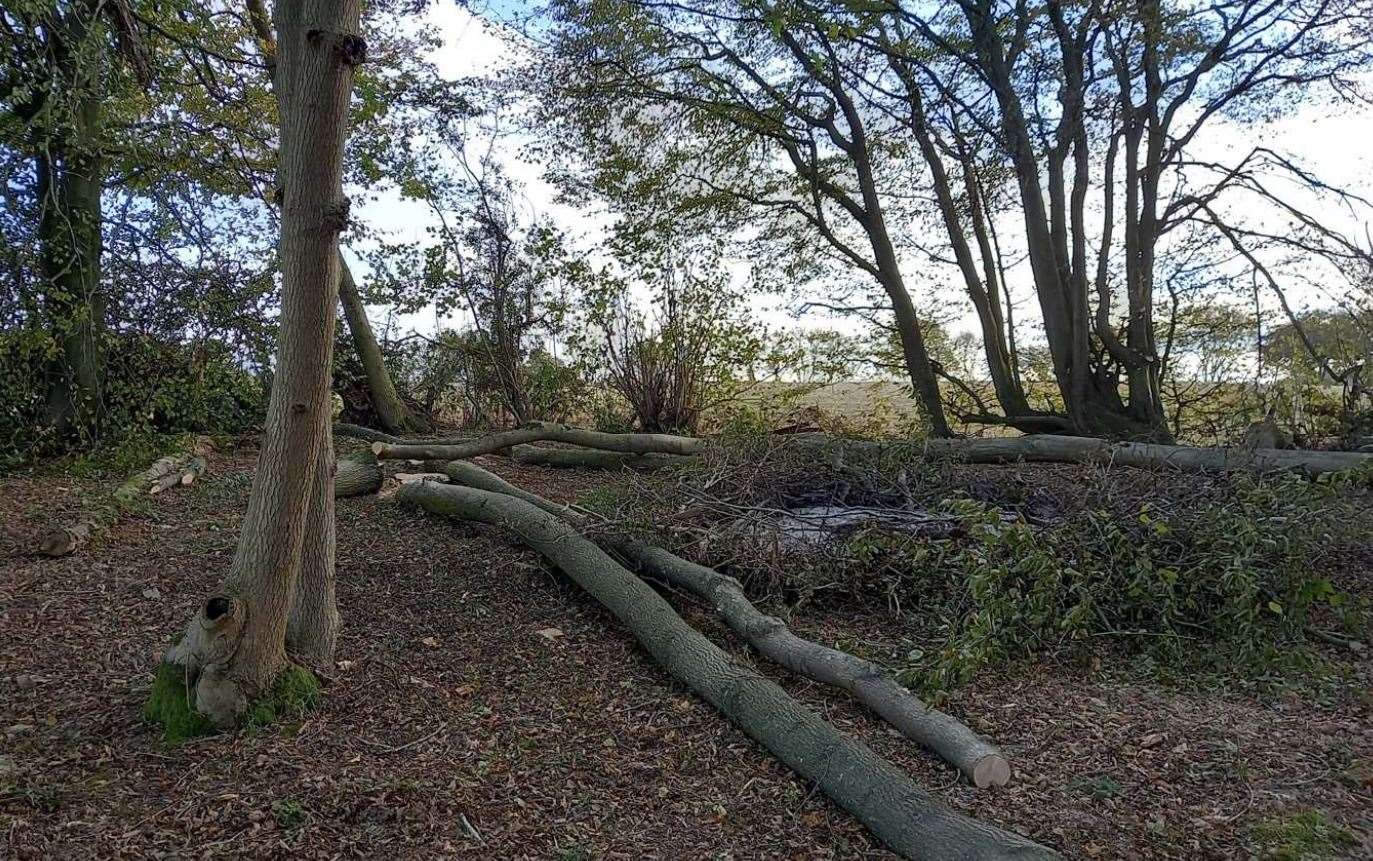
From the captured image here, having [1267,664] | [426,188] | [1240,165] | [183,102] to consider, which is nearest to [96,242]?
[183,102]

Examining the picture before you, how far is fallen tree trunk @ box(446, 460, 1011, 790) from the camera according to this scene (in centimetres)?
281

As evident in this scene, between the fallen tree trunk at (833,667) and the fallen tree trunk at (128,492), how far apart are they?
2.75 metres

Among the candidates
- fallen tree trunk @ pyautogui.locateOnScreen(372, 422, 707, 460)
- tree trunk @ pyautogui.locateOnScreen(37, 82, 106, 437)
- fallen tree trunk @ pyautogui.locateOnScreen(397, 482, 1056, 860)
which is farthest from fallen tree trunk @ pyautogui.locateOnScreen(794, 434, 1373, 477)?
tree trunk @ pyautogui.locateOnScreen(37, 82, 106, 437)

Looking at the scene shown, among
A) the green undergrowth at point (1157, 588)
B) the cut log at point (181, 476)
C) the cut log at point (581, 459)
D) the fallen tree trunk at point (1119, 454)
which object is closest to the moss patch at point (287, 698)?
the green undergrowth at point (1157, 588)

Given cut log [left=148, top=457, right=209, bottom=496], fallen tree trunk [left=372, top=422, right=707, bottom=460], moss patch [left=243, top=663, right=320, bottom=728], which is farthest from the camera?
fallen tree trunk [left=372, top=422, right=707, bottom=460]

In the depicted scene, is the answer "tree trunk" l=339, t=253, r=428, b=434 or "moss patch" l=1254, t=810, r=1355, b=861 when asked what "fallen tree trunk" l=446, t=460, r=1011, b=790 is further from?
"tree trunk" l=339, t=253, r=428, b=434

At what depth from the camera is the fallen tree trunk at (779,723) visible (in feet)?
8.13

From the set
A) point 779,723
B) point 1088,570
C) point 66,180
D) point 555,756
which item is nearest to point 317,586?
point 555,756

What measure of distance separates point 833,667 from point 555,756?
3.66ft

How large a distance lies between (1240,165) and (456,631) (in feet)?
26.7

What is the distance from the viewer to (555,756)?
3.07 meters

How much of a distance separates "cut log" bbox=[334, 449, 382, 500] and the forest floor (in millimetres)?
1884

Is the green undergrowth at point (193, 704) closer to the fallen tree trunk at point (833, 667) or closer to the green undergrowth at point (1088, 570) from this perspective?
the fallen tree trunk at point (833, 667)

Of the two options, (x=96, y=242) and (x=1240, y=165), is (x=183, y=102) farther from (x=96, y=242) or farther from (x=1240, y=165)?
(x=1240, y=165)
